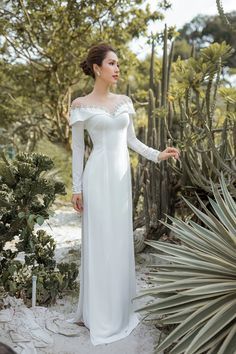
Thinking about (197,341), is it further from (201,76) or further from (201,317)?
(201,76)

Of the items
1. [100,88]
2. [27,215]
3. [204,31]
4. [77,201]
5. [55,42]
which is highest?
[204,31]

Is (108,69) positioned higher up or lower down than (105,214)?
higher up

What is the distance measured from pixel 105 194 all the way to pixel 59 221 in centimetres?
448

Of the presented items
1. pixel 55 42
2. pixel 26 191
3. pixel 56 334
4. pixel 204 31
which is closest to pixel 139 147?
pixel 26 191

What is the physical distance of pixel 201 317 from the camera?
2.51 m

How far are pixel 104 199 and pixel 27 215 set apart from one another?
0.67 m

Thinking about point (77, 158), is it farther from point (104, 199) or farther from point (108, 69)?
point (108, 69)

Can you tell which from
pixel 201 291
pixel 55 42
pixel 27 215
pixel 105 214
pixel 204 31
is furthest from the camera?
pixel 204 31

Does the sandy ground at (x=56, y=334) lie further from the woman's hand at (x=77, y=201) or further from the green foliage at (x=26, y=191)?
the woman's hand at (x=77, y=201)

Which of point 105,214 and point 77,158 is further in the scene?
point 77,158

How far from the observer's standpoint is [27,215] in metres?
3.46

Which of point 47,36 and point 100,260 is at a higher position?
point 47,36

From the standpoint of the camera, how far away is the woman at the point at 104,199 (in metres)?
3.15

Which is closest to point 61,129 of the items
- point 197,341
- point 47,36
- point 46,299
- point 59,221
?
point 47,36
